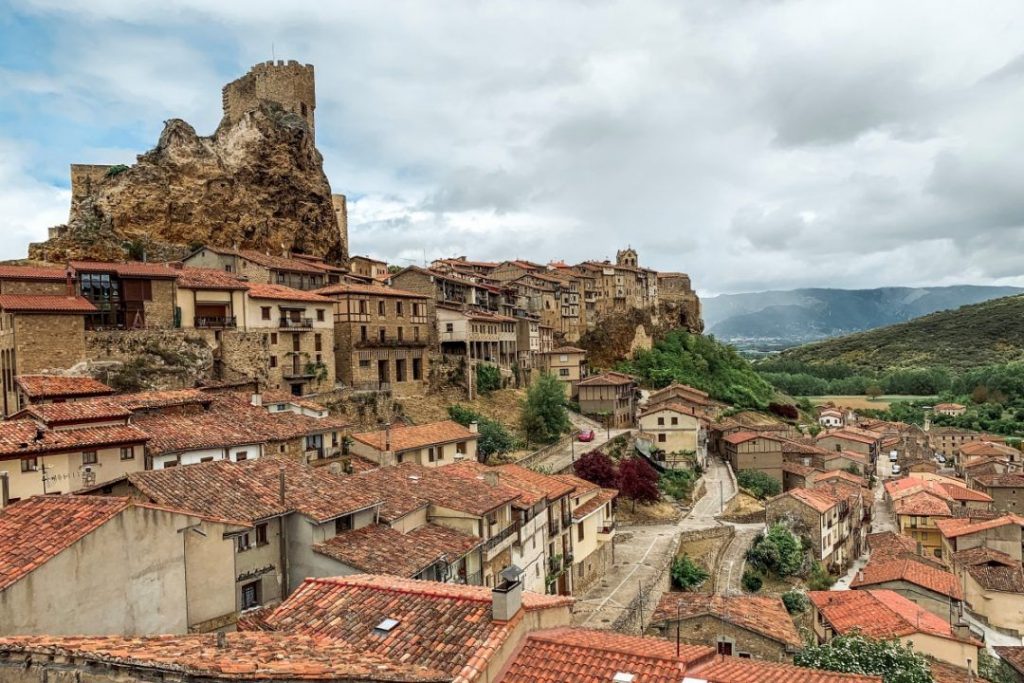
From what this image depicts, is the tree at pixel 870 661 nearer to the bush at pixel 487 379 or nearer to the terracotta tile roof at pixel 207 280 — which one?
the terracotta tile roof at pixel 207 280

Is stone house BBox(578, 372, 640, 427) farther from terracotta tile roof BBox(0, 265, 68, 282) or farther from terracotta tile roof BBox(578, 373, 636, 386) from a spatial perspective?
terracotta tile roof BBox(0, 265, 68, 282)

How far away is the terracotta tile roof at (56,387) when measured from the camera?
28188 millimetres

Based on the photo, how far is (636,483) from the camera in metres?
46.0

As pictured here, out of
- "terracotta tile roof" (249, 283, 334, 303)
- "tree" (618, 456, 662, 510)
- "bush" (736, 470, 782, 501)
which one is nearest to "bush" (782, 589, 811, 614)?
"tree" (618, 456, 662, 510)

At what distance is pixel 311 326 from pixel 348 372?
4274mm

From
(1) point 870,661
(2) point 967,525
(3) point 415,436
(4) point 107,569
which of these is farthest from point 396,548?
(2) point 967,525

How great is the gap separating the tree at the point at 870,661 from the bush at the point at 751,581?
17.1 metres

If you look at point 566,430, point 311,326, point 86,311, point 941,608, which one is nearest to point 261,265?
point 311,326

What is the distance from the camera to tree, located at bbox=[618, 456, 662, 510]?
150ft

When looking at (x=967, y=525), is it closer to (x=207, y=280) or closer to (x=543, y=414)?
(x=543, y=414)

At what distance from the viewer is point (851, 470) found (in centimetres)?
6825

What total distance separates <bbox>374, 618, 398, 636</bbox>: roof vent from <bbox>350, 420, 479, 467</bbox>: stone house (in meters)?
19.2

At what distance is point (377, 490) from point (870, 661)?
1566 cm

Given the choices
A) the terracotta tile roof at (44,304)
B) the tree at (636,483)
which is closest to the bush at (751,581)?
the tree at (636,483)
